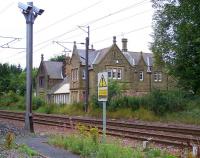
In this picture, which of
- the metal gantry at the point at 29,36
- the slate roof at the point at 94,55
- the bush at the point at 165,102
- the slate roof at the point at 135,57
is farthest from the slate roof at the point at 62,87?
the metal gantry at the point at 29,36

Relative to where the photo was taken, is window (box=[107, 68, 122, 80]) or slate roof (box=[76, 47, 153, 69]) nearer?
slate roof (box=[76, 47, 153, 69])

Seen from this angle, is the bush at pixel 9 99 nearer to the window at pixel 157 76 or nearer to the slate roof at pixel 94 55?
the slate roof at pixel 94 55

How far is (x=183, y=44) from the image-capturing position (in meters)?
35.6

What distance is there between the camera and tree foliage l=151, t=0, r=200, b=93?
114 feet

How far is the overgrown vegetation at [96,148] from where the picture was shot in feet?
40.2

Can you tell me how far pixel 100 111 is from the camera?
139 feet

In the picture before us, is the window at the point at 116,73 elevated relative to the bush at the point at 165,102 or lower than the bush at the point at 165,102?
elevated

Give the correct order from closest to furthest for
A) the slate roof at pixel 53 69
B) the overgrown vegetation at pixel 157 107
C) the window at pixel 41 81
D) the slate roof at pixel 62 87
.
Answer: the overgrown vegetation at pixel 157 107 < the slate roof at pixel 62 87 < the slate roof at pixel 53 69 < the window at pixel 41 81

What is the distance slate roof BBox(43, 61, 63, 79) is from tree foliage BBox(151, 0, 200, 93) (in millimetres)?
42086

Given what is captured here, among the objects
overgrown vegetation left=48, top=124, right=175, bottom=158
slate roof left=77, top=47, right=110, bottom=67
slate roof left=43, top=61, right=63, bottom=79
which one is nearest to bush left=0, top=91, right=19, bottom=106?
slate roof left=77, top=47, right=110, bottom=67

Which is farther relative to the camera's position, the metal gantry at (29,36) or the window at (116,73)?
the window at (116,73)

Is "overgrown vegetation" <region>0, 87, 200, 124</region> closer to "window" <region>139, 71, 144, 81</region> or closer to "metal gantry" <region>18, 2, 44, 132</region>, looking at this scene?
"metal gantry" <region>18, 2, 44, 132</region>

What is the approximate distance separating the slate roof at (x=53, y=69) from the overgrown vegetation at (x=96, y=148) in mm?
66146

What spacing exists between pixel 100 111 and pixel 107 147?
29.7m
